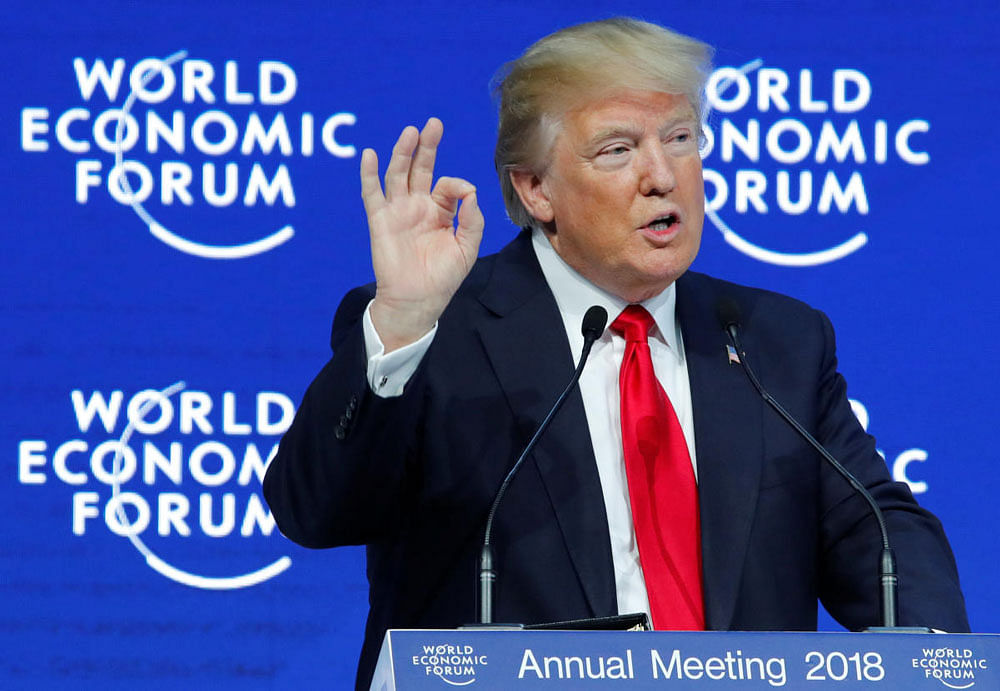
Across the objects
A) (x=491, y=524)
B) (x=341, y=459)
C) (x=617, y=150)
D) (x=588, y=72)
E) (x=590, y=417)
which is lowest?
(x=491, y=524)

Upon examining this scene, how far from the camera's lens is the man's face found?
2219 mm

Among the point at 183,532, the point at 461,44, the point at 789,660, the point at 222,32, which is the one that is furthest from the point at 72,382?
the point at 789,660

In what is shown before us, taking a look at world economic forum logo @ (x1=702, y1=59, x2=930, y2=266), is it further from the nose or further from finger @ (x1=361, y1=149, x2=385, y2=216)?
finger @ (x1=361, y1=149, x2=385, y2=216)

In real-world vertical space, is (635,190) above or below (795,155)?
below

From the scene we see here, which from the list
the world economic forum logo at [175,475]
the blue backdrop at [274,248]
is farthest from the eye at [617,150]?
the world economic forum logo at [175,475]

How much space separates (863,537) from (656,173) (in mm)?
632

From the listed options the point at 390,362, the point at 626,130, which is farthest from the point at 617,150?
the point at 390,362

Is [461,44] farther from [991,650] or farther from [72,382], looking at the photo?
[991,650]

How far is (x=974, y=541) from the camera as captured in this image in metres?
3.11

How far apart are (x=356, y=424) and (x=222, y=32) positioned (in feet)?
4.65

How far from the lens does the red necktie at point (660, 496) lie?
206 cm

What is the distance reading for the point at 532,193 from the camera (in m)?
2.44

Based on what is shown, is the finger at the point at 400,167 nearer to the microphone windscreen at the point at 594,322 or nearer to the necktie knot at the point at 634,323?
the microphone windscreen at the point at 594,322

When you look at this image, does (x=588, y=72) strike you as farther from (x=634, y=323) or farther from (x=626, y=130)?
(x=634, y=323)
